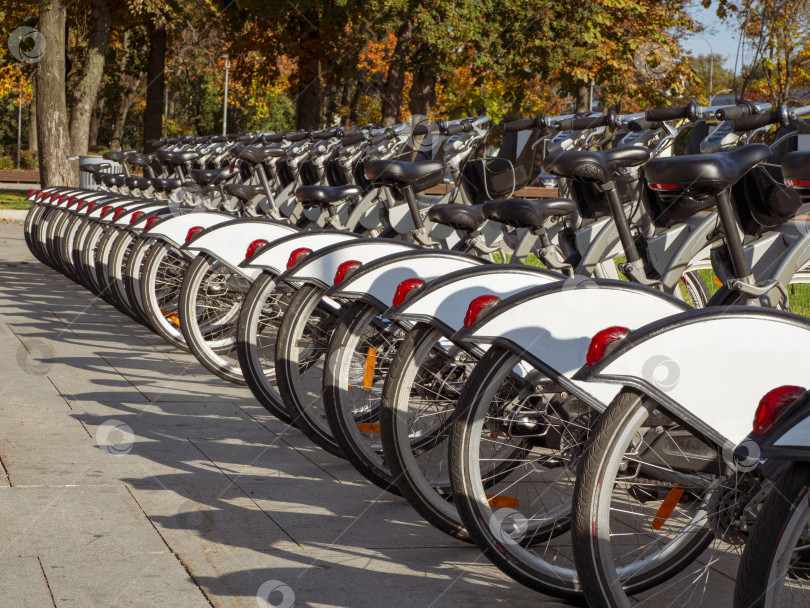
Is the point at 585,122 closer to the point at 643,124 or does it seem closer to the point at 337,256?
the point at 643,124

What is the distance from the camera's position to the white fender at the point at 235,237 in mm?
5930

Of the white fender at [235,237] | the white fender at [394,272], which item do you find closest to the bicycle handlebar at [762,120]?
the white fender at [394,272]

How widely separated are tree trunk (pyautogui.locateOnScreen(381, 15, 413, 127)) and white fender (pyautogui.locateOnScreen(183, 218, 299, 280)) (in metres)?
13.0

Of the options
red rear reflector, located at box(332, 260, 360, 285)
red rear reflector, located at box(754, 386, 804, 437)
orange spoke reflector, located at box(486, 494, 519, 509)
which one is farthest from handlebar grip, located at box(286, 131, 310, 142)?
red rear reflector, located at box(754, 386, 804, 437)

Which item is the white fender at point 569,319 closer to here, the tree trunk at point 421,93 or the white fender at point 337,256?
the white fender at point 337,256

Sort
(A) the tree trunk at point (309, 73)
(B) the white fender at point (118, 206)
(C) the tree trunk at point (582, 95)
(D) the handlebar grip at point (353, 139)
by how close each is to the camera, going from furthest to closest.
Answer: (C) the tree trunk at point (582, 95) → (A) the tree trunk at point (309, 73) → (B) the white fender at point (118, 206) → (D) the handlebar grip at point (353, 139)

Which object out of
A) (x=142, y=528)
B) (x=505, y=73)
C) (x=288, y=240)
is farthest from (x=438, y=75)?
(x=142, y=528)

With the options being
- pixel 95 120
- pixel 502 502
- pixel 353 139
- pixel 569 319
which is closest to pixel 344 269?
pixel 502 502

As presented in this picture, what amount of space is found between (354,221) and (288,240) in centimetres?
155

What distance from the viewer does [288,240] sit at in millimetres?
5207

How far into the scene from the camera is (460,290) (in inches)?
142

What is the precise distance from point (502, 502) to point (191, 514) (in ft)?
3.72

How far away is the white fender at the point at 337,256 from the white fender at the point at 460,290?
867mm

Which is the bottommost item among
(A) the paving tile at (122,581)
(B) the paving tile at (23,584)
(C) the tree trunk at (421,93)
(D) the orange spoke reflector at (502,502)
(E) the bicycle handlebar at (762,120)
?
(A) the paving tile at (122,581)
